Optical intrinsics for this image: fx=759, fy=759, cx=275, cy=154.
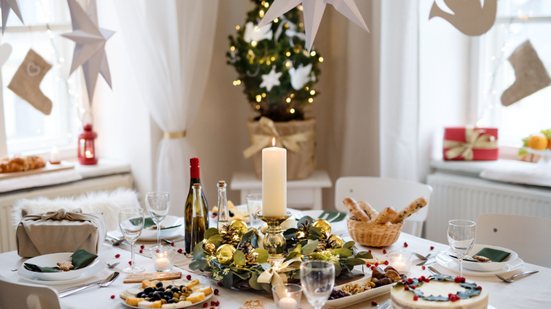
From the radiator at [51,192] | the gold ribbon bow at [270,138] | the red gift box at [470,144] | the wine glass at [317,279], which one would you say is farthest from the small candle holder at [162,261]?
the red gift box at [470,144]

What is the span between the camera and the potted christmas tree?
3312 mm

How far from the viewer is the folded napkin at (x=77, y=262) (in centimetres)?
204

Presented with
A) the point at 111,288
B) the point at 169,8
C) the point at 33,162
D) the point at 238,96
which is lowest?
the point at 111,288

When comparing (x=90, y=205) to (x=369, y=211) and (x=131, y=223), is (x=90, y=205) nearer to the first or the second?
(x=131, y=223)

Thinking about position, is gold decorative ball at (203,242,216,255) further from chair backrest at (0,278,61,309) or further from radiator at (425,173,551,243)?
radiator at (425,173,551,243)

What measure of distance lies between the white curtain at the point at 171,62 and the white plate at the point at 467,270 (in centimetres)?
160

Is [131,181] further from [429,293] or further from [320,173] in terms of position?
[429,293]

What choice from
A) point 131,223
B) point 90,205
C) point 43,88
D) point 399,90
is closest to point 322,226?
point 131,223

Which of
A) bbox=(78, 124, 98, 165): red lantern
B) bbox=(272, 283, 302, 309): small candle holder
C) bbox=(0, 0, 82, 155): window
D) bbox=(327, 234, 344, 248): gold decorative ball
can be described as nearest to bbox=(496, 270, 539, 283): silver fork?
bbox=(327, 234, 344, 248): gold decorative ball

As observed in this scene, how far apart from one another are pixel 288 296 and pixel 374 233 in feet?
2.28

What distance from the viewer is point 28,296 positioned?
5.76ft

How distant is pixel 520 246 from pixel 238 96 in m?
1.75

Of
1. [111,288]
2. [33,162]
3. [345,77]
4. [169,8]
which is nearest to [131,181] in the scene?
[33,162]

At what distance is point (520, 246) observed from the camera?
2.39 meters
